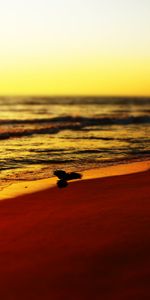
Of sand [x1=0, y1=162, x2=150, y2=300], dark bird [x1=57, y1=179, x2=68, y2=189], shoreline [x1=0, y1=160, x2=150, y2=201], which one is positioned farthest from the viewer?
dark bird [x1=57, y1=179, x2=68, y2=189]

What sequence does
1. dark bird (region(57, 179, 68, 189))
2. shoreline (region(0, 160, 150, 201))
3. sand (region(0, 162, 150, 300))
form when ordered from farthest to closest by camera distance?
dark bird (region(57, 179, 68, 189)) → shoreline (region(0, 160, 150, 201)) → sand (region(0, 162, 150, 300))

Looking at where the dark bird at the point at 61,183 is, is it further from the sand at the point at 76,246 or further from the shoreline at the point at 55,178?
the sand at the point at 76,246

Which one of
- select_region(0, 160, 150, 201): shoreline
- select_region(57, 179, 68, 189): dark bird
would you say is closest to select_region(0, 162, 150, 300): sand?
select_region(0, 160, 150, 201): shoreline

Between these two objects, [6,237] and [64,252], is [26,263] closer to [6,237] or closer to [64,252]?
[64,252]

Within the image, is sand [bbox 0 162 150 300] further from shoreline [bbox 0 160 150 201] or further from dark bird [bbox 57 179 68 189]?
dark bird [bbox 57 179 68 189]

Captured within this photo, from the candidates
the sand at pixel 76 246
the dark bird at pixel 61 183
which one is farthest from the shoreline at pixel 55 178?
the sand at pixel 76 246

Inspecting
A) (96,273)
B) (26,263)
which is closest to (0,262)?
(26,263)
